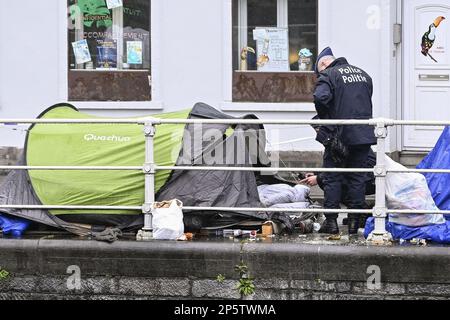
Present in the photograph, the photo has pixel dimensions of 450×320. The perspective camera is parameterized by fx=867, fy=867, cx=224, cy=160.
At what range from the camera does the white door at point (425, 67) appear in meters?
11.3

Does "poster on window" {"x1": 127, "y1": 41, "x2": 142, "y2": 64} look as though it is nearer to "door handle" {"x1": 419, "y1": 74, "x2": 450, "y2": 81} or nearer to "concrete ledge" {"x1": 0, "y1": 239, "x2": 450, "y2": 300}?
"door handle" {"x1": 419, "y1": 74, "x2": 450, "y2": 81}

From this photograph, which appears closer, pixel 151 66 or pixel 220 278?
pixel 220 278

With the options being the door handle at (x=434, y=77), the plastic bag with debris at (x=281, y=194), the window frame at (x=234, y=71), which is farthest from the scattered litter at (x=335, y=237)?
the door handle at (x=434, y=77)

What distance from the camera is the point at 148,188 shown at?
7.38 metres

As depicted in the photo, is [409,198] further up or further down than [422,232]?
further up

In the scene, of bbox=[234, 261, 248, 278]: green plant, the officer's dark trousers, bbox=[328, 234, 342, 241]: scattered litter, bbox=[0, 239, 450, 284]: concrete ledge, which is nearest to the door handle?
the officer's dark trousers

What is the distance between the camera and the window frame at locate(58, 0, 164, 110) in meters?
11.4

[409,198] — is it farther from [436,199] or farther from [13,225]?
[13,225]

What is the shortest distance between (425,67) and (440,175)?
4.10m

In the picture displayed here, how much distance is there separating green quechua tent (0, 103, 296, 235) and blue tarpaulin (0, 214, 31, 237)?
7 cm

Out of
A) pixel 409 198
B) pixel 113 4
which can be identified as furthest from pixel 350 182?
pixel 113 4

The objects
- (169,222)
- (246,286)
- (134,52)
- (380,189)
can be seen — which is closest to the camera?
(246,286)

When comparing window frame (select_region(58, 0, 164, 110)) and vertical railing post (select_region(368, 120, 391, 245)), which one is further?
window frame (select_region(58, 0, 164, 110))
